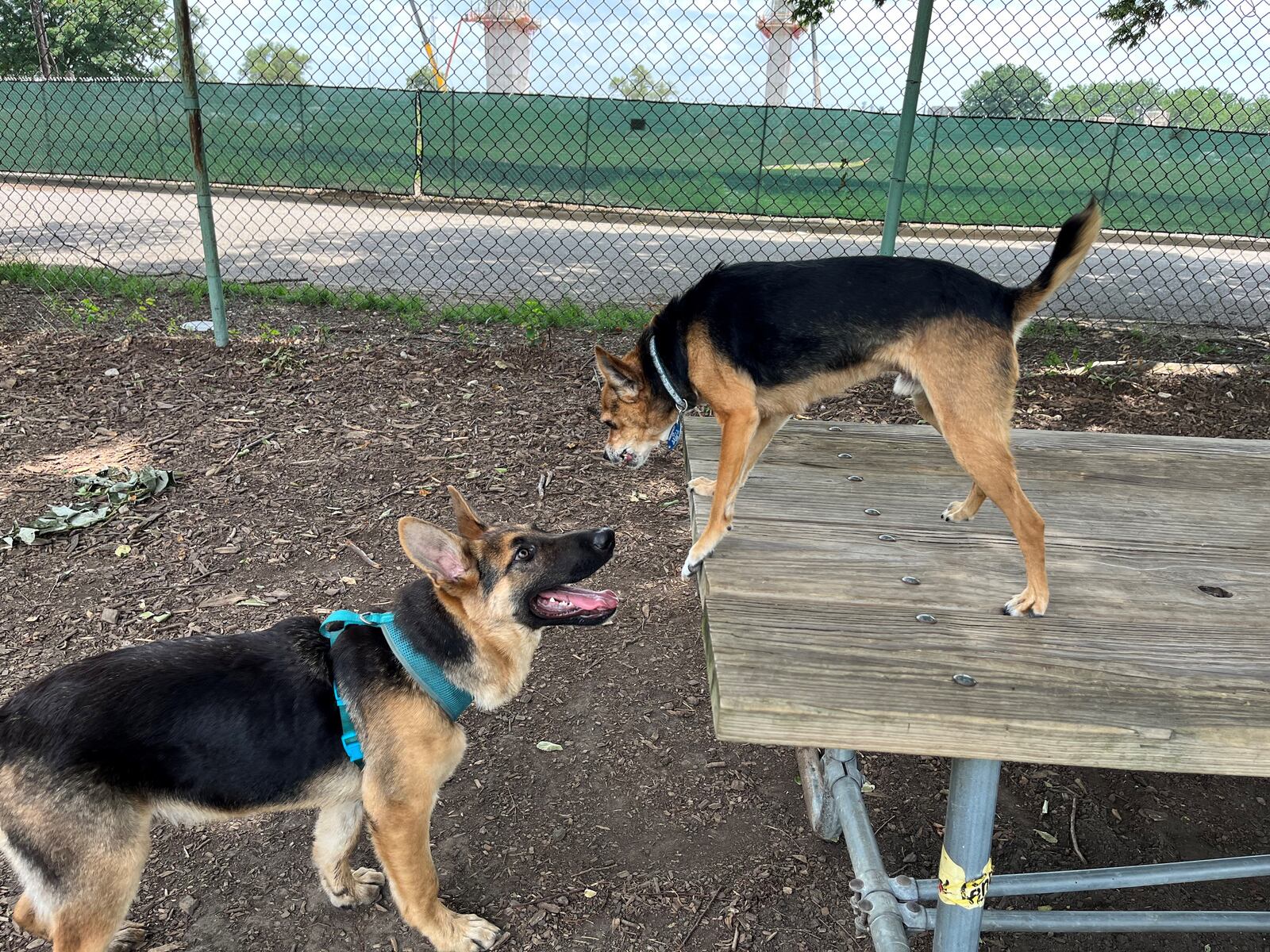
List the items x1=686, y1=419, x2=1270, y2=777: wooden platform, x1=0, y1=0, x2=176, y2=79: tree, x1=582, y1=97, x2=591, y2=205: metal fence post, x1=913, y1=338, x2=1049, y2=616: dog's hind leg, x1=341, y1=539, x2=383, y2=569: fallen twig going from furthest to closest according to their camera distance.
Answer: x1=0, y1=0, x2=176, y2=79: tree
x1=582, y1=97, x2=591, y2=205: metal fence post
x1=341, y1=539, x2=383, y2=569: fallen twig
x1=913, y1=338, x2=1049, y2=616: dog's hind leg
x1=686, y1=419, x2=1270, y2=777: wooden platform

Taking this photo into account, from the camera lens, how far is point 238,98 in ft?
38.7

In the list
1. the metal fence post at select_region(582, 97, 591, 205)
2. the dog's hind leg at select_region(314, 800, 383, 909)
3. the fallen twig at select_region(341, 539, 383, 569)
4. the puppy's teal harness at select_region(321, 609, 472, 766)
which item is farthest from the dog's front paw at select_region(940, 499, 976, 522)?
the metal fence post at select_region(582, 97, 591, 205)

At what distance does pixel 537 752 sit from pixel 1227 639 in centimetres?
218

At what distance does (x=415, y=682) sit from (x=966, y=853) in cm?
145

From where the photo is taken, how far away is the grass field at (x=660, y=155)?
10.7 metres

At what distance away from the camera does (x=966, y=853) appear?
82.7 inches

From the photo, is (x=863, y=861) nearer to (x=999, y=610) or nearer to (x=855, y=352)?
(x=999, y=610)

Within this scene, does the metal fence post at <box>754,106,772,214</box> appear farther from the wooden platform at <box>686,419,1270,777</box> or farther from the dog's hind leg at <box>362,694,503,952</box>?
the dog's hind leg at <box>362,694,503,952</box>

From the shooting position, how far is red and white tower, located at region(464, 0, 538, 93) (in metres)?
12.0

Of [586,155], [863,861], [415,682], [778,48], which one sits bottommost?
[863,861]

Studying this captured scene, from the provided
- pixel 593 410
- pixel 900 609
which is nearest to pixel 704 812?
pixel 900 609

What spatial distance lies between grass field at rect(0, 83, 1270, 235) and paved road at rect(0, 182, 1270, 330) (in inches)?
20.9

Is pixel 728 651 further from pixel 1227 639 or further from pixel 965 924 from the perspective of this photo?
pixel 1227 639

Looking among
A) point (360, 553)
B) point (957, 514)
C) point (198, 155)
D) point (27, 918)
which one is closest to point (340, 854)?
point (27, 918)
